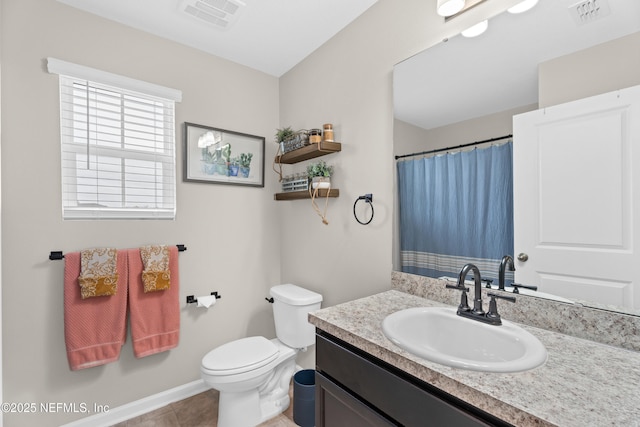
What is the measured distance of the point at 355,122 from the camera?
1.86m

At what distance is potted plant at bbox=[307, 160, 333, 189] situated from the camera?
1.93 metres

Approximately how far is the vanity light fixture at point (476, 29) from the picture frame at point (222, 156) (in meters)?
1.67

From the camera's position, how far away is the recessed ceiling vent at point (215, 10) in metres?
1.68

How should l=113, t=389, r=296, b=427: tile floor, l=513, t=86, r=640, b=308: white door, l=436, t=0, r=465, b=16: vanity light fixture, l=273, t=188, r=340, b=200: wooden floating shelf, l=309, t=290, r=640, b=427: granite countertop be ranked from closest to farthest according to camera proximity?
l=309, t=290, r=640, b=427: granite countertop
l=513, t=86, r=640, b=308: white door
l=436, t=0, r=465, b=16: vanity light fixture
l=113, t=389, r=296, b=427: tile floor
l=273, t=188, r=340, b=200: wooden floating shelf

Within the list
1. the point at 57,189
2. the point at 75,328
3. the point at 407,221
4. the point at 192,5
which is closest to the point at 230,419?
the point at 75,328

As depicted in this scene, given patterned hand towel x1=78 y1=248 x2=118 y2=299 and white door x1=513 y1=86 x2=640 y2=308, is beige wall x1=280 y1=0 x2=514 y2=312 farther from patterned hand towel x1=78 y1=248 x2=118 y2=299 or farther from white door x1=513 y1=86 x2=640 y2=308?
patterned hand towel x1=78 y1=248 x2=118 y2=299

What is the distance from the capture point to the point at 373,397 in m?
0.95

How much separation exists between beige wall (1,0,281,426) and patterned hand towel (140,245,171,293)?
12 centimetres

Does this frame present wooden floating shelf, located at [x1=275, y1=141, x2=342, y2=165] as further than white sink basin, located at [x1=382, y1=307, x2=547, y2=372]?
Yes

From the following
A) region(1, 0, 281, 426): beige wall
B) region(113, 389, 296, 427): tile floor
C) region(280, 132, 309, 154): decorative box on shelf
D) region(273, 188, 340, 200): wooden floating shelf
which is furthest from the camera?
region(280, 132, 309, 154): decorative box on shelf

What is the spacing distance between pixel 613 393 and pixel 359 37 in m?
1.98

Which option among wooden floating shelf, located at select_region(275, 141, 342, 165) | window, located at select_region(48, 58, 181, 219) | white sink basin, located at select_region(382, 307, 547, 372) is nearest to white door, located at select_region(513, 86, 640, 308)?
white sink basin, located at select_region(382, 307, 547, 372)

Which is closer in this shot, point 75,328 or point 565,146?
point 565,146

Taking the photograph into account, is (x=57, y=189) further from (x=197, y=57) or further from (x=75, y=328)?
(x=197, y=57)
